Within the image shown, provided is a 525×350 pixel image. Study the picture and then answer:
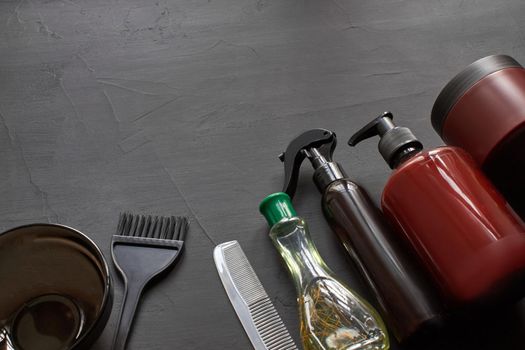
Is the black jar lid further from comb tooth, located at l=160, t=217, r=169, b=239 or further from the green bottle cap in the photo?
comb tooth, located at l=160, t=217, r=169, b=239

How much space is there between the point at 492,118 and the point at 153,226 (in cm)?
37

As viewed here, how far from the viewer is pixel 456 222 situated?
510 mm

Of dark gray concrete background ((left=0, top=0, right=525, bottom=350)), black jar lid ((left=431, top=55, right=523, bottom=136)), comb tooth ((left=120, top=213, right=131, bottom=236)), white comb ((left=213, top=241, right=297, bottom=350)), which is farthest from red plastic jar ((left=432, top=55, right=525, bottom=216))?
comb tooth ((left=120, top=213, right=131, bottom=236))

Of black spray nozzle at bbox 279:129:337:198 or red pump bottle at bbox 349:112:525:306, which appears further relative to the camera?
black spray nozzle at bbox 279:129:337:198

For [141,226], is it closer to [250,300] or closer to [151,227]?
[151,227]

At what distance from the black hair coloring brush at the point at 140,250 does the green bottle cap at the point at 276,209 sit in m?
0.10

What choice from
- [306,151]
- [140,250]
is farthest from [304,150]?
[140,250]

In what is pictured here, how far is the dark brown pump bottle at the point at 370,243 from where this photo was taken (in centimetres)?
51

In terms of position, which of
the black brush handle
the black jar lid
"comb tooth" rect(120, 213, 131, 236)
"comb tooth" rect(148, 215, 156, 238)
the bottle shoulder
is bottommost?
the bottle shoulder

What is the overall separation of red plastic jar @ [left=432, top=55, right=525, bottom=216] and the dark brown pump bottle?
116 millimetres

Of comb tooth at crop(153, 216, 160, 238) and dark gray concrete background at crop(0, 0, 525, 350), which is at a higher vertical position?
dark gray concrete background at crop(0, 0, 525, 350)

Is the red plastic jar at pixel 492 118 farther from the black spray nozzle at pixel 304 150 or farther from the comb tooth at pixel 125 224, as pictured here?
the comb tooth at pixel 125 224

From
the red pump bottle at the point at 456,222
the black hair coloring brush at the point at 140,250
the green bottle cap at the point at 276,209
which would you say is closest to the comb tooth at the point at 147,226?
the black hair coloring brush at the point at 140,250

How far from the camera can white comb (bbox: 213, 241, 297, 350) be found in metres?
0.54
